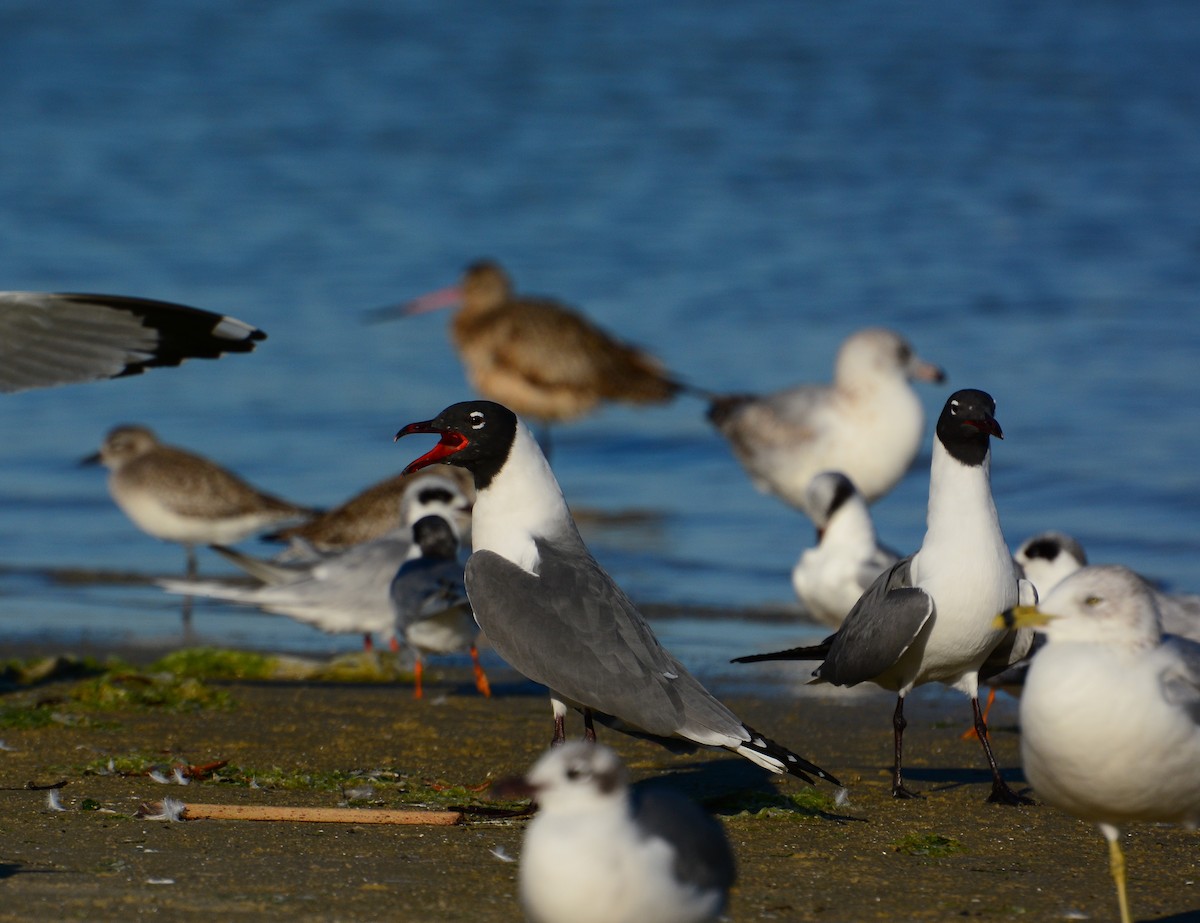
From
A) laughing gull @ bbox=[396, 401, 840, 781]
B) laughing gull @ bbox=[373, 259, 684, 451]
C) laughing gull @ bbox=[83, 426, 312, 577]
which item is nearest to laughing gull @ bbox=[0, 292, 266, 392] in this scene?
laughing gull @ bbox=[396, 401, 840, 781]

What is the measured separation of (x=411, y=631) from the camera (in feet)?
23.9

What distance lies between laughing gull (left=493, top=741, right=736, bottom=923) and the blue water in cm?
469

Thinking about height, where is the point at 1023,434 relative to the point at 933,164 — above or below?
below

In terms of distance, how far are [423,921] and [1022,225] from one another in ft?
55.5

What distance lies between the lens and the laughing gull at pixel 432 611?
7137 millimetres

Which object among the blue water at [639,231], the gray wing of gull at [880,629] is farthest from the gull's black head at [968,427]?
the blue water at [639,231]

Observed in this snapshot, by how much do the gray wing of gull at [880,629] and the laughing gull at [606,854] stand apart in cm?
200

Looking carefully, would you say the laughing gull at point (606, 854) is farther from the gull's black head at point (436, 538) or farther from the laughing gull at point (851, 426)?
the laughing gull at point (851, 426)

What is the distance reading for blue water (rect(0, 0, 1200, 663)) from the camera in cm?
1171

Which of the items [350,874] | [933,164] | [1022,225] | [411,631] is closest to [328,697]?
[411,631]

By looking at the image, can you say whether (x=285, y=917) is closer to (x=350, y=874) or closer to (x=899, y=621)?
(x=350, y=874)

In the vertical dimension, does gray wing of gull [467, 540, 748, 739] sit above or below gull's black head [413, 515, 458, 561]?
below

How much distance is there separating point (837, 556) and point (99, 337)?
3.41 m

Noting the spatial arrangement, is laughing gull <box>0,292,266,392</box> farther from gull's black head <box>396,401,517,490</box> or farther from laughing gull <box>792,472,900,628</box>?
laughing gull <box>792,472,900,628</box>
